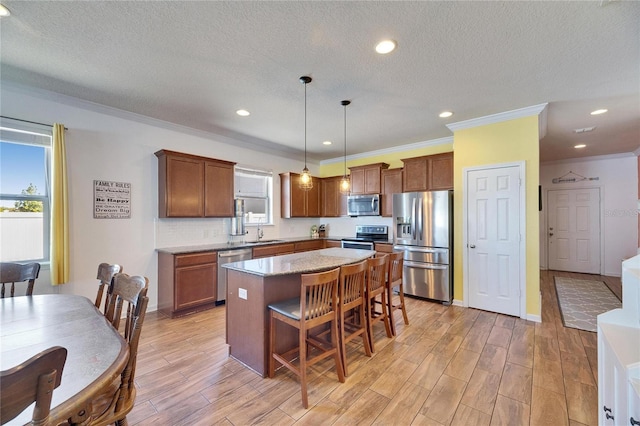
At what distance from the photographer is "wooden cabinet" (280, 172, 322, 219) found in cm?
579

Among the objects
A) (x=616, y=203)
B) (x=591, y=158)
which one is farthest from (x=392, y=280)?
(x=591, y=158)

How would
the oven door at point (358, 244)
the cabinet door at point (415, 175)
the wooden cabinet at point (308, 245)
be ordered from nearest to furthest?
the cabinet door at point (415, 175) < the oven door at point (358, 244) < the wooden cabinet at point (308, 245)

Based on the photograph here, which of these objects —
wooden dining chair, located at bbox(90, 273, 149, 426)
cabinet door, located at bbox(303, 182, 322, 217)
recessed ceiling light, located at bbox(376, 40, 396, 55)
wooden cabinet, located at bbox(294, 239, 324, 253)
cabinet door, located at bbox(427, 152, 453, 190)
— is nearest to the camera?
wooden dining chair, located at bbox(90, 273, 149, 426)

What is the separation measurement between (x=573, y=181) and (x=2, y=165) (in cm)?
1017

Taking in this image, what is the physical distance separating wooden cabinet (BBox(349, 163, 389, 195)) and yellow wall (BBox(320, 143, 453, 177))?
0.28 m

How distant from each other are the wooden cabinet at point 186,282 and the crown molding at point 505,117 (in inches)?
163

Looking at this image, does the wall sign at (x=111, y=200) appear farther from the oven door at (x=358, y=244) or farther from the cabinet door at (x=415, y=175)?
the cabinet door at (x=415, y=175)

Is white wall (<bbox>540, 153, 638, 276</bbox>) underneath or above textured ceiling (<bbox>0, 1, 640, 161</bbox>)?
underneath

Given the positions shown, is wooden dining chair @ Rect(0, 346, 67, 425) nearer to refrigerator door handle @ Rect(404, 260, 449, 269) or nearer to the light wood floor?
the light wood floor

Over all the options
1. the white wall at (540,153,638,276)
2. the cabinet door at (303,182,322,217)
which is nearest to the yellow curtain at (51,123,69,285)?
the cabinet door at (303,182,322,217)

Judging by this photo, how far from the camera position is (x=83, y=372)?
1.00 m

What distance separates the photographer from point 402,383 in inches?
87.0

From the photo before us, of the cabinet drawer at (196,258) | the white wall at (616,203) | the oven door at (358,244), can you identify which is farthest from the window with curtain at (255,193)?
the white wall at (616,203)

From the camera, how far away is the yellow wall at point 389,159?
5.07 metres
